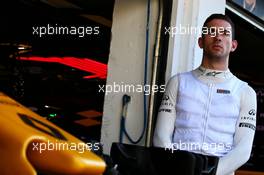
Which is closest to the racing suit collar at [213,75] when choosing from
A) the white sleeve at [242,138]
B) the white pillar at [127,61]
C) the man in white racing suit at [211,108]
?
the man in white racing suit at [211,108]

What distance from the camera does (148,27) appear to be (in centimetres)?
433

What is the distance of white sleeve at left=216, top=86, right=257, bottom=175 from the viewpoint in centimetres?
316

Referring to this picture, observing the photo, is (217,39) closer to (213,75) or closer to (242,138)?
(213,75)

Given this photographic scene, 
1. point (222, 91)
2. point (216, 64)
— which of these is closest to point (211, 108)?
point (222, 91)

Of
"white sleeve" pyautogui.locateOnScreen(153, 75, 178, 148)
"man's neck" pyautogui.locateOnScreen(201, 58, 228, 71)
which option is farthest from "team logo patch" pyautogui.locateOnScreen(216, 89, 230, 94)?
"white sleeve" pyautogui.locateOnScreen(153, 75, 178, 148)

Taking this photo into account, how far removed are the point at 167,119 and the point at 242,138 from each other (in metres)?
0.48

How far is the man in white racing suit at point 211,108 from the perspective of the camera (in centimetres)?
338

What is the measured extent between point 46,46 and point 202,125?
601cm

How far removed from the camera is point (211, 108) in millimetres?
3463

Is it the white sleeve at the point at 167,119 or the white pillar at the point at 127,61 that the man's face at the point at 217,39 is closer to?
the white sleeve at the point at 167,119

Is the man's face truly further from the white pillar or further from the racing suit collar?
the white pillar

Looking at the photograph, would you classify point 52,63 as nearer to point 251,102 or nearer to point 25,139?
point 251,102

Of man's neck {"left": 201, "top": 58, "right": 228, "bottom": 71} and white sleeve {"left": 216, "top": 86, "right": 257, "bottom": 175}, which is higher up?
man's neck {"left": 201, "top": 58, "right": 228, "bottom": 71}

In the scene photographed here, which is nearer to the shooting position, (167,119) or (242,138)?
(242,138)
